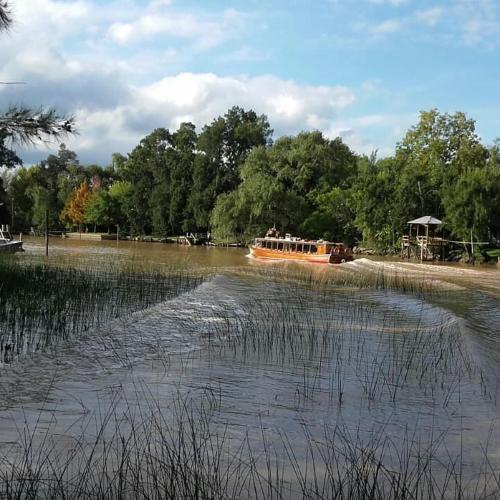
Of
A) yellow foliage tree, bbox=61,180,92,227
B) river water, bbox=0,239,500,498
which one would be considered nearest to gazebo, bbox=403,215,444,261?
river water, bbox=0,239,500,498

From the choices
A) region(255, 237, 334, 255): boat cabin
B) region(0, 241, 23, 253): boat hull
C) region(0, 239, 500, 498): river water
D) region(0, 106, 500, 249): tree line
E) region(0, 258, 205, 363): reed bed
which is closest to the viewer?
region(0, 239, 500, 498): river water

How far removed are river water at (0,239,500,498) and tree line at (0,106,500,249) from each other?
34.3 metres

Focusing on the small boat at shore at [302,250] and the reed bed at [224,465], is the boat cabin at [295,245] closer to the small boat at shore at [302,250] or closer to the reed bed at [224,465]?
the small boat at shore at [302,250]

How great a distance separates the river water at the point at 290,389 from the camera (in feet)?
19.2

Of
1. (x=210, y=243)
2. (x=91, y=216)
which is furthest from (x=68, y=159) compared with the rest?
(x=210, y=243)

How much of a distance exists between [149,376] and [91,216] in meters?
74.9

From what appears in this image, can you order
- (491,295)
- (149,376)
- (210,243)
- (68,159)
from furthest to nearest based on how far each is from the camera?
1. (68,159)
2. (210,243)
3. (491,295)
4. (149,376)

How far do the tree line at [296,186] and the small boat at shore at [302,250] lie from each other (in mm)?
10564

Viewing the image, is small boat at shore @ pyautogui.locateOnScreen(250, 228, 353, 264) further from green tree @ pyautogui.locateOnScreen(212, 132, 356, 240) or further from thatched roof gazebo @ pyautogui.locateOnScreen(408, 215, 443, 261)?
green tree @ pyautogui.locateOnScreen(212, 132, 356, 240)

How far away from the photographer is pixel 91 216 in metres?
80.5

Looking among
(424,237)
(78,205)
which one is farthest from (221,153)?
(424,237)

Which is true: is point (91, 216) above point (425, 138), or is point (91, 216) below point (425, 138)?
below

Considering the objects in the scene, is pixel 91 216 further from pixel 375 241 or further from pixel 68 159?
pixel 375 241

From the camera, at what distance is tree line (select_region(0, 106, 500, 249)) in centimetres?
5069
